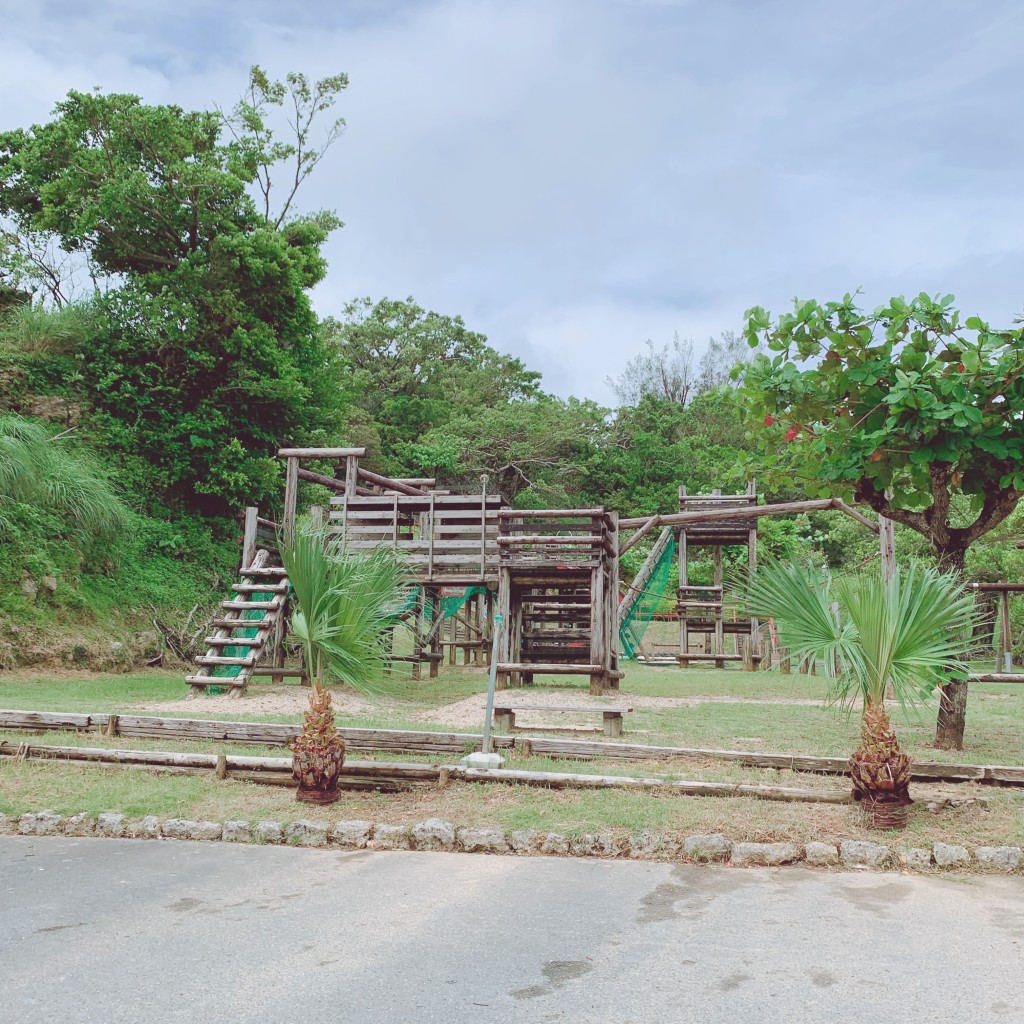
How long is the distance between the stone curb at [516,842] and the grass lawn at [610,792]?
A: 130mm

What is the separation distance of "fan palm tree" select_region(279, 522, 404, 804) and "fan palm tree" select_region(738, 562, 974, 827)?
9.12 feet

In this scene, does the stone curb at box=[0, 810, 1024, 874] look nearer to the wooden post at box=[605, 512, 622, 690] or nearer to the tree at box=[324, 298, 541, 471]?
the wooden post at box=[605, 512, 622, 690]

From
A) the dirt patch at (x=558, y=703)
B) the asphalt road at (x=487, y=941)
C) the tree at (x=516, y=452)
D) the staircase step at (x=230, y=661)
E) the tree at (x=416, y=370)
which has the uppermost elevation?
the tree at (x=416, y=370)

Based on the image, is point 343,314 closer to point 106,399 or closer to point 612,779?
point 106,399

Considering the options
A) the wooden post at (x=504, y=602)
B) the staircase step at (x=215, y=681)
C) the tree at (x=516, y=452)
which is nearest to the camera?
the staircase step at (x=215, y=681)

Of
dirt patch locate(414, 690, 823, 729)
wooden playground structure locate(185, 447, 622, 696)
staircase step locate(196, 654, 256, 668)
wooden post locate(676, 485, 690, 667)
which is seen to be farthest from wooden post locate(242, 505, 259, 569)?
wooden post locate(676, 485, 690, 667)

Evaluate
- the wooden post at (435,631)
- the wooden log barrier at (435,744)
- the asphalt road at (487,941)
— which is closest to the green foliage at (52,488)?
the wooden post at (435,631)

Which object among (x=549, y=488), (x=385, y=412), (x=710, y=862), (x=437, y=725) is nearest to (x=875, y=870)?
(x=710, y=862)

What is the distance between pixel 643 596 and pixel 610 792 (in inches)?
471

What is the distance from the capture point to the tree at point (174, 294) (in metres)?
18.7

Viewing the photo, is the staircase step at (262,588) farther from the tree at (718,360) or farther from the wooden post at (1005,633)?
the tree at (718,360)

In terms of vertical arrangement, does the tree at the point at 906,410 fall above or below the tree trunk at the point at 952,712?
above

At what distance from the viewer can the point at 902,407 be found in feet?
25.7

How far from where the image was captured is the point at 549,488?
109 ft
